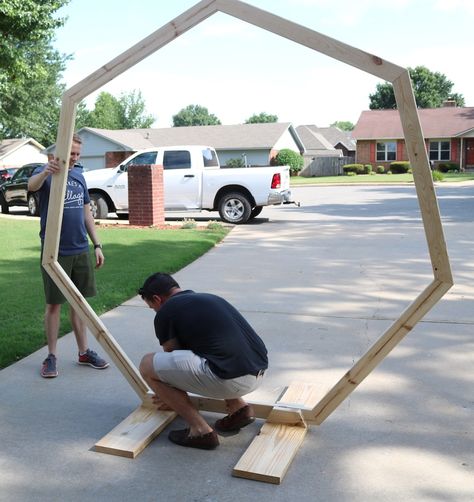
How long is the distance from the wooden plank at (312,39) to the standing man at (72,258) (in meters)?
1.69

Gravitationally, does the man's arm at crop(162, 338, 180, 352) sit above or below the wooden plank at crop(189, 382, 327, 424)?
above

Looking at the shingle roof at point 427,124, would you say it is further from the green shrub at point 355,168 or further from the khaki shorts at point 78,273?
the khaki shorts at point 78,273

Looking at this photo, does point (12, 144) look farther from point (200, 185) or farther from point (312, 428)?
point (312, 428)

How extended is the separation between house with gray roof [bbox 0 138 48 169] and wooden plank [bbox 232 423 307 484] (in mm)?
55647

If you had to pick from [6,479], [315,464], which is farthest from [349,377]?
[6,479]

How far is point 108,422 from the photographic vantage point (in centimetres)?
398

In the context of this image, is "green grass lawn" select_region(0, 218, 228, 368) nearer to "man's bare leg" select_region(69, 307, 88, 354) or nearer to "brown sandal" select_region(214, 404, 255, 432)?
"man's bare leg" select_region(69, 307, 88, 354)

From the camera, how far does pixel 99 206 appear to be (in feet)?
52.3

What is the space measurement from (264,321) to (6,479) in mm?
3458

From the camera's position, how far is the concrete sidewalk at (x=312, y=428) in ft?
10.4

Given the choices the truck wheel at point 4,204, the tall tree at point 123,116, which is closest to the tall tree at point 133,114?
the tall tree at point 123,116

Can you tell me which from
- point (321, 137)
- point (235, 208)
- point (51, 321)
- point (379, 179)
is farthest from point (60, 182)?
point (321, 137)

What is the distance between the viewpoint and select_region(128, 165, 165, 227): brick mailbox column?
46.9 feet

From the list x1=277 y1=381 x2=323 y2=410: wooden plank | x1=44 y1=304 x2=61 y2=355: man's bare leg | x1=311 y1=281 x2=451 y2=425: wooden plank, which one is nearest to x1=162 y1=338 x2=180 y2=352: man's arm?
x1=277 y1=381 x2=323 y2=410: wooden plank
